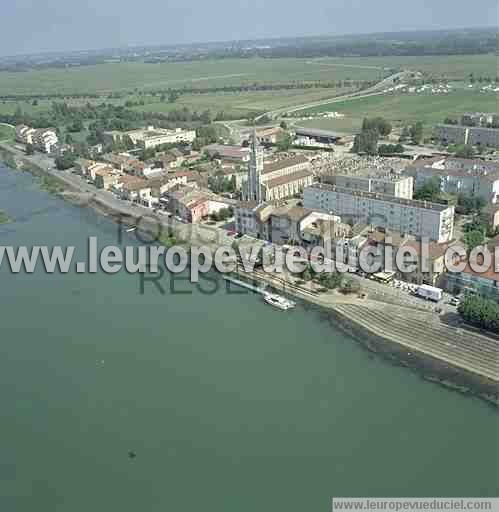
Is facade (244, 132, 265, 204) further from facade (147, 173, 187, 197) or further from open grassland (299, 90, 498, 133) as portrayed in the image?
open grassland (299, 90, 498, 133)

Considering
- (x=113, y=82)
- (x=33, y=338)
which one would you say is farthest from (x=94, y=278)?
(x=113, y=82)

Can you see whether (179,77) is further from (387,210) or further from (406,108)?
(387,210)

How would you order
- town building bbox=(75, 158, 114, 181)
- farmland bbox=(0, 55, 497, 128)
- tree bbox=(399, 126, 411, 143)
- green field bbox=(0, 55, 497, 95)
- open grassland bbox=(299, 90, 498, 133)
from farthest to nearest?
green field bbox=(0, 55, 497, 95) → farmland bbox=(0, 55, 497, 128) → open grassland bbox=(299, 90, 498, 133) → tree bbox=(399, 126, 411, 143) → town building bbox=(75, 158, 114, 181)

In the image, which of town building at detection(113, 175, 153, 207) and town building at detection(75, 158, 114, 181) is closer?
town building at detection(113, 175, 153, 207)

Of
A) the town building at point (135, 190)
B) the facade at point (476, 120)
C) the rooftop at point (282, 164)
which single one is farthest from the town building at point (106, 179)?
the facade at point (476, 120)

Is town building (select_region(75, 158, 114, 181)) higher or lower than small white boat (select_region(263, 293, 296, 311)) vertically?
higher


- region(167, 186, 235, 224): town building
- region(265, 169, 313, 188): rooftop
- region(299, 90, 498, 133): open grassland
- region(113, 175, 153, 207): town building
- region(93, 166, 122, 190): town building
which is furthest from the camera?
region(299, 90, 498, 133): open grassland

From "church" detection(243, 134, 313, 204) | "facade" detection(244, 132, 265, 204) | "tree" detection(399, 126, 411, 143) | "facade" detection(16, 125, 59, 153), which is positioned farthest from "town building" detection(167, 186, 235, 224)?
"facade" detection(16, 125, 59, 153)
